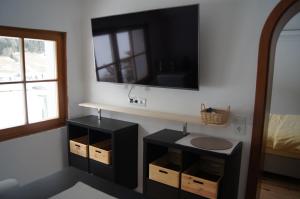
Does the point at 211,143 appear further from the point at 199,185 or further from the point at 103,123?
the point at 103,123

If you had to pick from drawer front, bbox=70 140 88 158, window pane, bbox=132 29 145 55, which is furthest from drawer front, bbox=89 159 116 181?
window pane, bbox=132 29 145 55

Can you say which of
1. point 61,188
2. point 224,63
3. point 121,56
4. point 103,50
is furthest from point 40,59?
point 224,63

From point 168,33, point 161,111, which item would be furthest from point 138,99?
point 168,33

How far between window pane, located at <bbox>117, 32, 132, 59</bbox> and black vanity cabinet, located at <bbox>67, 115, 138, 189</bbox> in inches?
31.3

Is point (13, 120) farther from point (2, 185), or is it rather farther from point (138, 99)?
point (138, 99)

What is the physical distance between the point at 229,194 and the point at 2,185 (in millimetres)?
1717

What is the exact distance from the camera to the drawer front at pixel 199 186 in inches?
76.2

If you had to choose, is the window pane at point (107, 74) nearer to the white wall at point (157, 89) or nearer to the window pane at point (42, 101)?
the white wall at point (157, 89)

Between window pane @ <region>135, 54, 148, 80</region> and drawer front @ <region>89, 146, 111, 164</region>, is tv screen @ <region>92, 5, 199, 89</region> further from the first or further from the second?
drawer front @ <region>89, 146, 111, 164</region>

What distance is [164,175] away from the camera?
219 centimetres

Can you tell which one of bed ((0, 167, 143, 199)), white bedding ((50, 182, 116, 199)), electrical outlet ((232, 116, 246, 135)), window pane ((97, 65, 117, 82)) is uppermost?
window pane ((97, 65, 117, 82))

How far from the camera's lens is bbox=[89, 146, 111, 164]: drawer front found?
8.47ft

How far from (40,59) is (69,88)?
493 mm

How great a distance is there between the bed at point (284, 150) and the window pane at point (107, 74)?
223 centimetres
